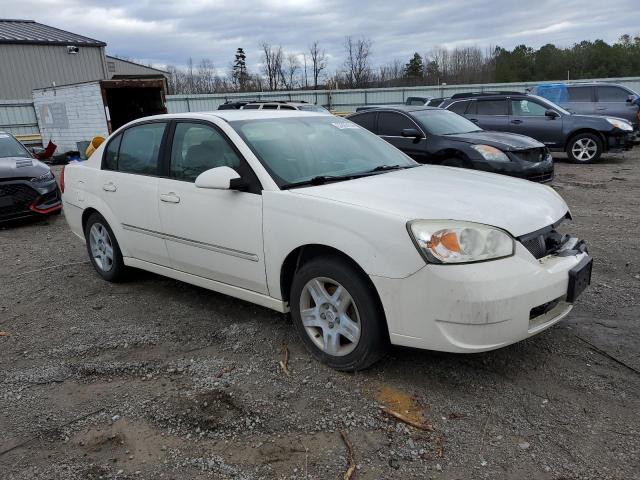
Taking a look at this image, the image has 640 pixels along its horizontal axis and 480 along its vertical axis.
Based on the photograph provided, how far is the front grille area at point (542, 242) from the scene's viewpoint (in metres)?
2.99

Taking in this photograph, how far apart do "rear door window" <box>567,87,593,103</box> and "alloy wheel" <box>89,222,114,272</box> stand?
14.9 meters

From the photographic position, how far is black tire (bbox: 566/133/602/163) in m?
12.4

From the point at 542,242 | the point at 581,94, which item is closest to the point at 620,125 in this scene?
the point at 581,94

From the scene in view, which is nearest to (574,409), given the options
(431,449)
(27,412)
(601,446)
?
(601,446)

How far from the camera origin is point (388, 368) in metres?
3.31

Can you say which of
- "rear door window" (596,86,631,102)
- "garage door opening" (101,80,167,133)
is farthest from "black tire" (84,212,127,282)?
"rear door window" (596,86,631,102)

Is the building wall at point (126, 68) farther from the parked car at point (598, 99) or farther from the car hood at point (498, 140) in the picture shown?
the car hood at point (498, 140)

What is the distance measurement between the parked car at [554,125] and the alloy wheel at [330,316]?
1106 centimetres

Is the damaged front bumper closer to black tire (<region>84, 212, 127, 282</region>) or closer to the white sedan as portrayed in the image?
the white sedan

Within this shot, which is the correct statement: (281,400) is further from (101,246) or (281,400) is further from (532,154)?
(532,154)

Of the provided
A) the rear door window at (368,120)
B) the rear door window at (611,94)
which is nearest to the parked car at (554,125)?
the rear door window at (611,94)

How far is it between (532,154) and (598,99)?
9.09m

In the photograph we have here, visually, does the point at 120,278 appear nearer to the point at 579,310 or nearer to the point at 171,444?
the point at 171,444

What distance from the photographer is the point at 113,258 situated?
5.04 meters
